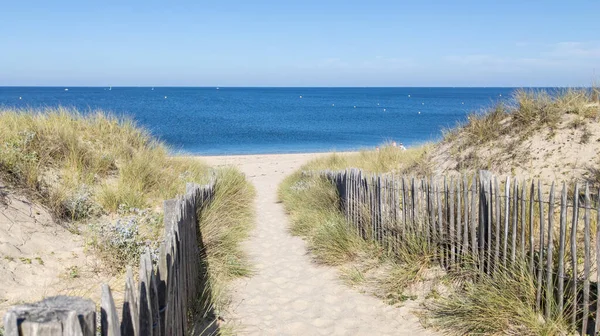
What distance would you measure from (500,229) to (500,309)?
36.2 inches

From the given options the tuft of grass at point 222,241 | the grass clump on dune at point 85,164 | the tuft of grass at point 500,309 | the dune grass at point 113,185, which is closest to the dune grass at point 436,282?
the tuft of grass at point 500,309

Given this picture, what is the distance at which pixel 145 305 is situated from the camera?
2.51 metres

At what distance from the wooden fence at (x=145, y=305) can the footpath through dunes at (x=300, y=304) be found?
2.14 ft

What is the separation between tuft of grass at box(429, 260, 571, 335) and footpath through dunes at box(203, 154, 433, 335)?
0.31 m

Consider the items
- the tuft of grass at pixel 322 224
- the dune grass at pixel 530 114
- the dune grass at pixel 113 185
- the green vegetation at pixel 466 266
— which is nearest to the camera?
the green vegetation at pixel 466 266

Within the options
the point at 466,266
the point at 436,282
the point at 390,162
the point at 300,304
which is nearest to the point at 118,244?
the point at 300,304

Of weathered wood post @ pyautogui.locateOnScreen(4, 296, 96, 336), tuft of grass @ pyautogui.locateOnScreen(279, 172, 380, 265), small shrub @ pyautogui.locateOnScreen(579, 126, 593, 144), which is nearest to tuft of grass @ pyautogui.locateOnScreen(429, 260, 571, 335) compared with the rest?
tuft of grass @ pyautogui.locateOnScreen(279, 172, 380, 265)

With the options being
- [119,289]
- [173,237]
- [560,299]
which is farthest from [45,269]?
[560,299]

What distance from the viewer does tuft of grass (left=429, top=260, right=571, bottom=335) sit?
13.4ft

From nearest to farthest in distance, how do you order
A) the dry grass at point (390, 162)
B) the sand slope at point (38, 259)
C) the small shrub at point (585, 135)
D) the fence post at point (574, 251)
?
the fence post at point (574, 251)
the sand slope at point (38, 259)
the small shrub at point (585, 135)
the dry grass at point (390, 162)

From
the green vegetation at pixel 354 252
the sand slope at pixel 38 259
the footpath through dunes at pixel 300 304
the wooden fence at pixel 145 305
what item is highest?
the wooden fence at pixel 145 305

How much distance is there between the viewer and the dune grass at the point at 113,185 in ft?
19.8

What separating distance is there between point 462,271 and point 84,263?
4284 millimetres

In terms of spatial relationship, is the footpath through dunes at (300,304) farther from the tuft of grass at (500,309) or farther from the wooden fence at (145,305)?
the wooden fence at (145,305)
